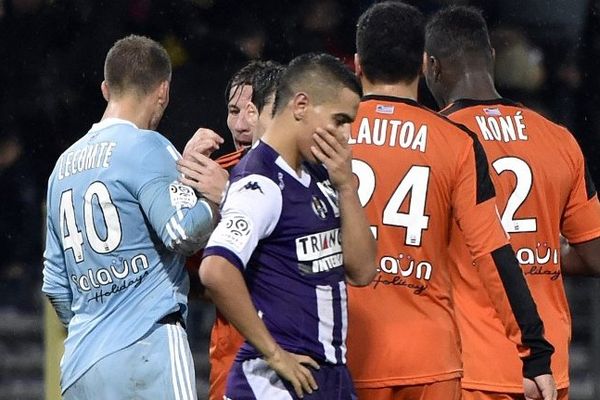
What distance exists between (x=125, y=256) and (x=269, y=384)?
3.11ft

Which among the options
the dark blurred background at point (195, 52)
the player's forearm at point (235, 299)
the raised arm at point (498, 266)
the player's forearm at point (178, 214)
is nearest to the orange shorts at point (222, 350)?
the player's forearm at point (178, 214)

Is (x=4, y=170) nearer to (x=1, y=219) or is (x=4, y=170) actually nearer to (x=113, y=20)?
(x=1, y=219)

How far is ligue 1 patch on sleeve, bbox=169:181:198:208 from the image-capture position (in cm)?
452

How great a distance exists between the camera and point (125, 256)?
464 cm

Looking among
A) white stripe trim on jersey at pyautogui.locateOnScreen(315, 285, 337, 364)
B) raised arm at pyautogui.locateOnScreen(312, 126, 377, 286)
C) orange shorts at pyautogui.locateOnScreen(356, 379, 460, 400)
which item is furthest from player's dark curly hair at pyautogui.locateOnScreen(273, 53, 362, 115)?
orange shorts at pyautogui.locateOnScreen(356, 379, 460, 400)

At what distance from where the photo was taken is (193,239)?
14.7ft

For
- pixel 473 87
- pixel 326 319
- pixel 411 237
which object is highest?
pixel 473 87

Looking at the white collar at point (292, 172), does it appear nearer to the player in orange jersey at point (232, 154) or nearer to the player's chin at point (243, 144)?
the player in orange jersey at point (232, 154)

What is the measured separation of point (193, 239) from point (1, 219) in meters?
5.08

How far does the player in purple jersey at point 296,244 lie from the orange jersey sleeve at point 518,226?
101 centimetres

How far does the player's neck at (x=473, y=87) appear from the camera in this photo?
16.8 feet

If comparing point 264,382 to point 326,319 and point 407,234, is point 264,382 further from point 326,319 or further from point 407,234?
point 407,234

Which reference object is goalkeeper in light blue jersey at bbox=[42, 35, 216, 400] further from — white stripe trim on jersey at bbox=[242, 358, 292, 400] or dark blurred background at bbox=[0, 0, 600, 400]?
dark blurred background at bbox=[0, 0, 600, 400]

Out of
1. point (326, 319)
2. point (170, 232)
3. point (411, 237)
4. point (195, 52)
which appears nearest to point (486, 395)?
point (411, 237)
